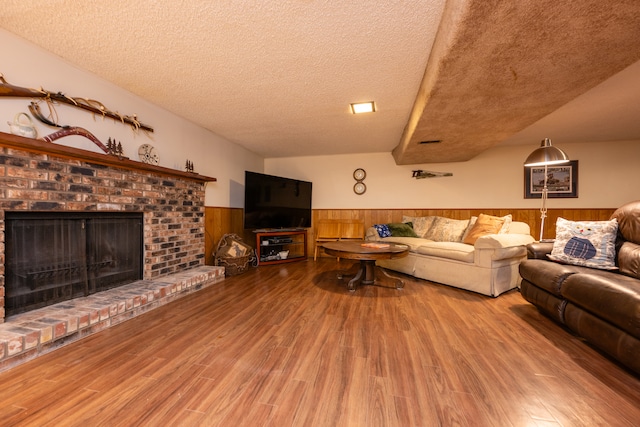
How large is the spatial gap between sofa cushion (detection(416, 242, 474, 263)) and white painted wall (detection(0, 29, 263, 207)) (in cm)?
307

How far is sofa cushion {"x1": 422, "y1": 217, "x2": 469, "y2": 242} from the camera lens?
3.82 m

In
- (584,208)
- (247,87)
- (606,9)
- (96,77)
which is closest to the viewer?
(606,9)

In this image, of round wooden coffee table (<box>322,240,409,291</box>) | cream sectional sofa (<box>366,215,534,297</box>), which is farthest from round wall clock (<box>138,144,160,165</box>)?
cream sectional sofa (<box>366,215,534,297</box>)

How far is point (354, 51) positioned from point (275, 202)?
118 inches

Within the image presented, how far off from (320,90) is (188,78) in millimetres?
1187

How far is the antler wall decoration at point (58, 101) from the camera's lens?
1720mm

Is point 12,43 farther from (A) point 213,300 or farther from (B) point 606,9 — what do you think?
(B) point 606,9

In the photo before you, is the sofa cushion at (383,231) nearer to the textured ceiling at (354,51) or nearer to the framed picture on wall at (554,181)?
the textured ceiling at (354,51)

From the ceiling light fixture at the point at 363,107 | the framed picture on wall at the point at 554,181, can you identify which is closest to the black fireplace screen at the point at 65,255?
the ceiling light fixture at the point at 363,107

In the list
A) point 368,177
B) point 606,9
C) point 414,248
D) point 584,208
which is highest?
point 606,9

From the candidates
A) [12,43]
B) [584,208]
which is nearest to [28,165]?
[12,43]

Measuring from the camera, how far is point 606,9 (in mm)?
1211

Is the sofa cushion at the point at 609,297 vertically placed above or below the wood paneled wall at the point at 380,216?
below

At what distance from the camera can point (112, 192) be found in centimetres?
236
